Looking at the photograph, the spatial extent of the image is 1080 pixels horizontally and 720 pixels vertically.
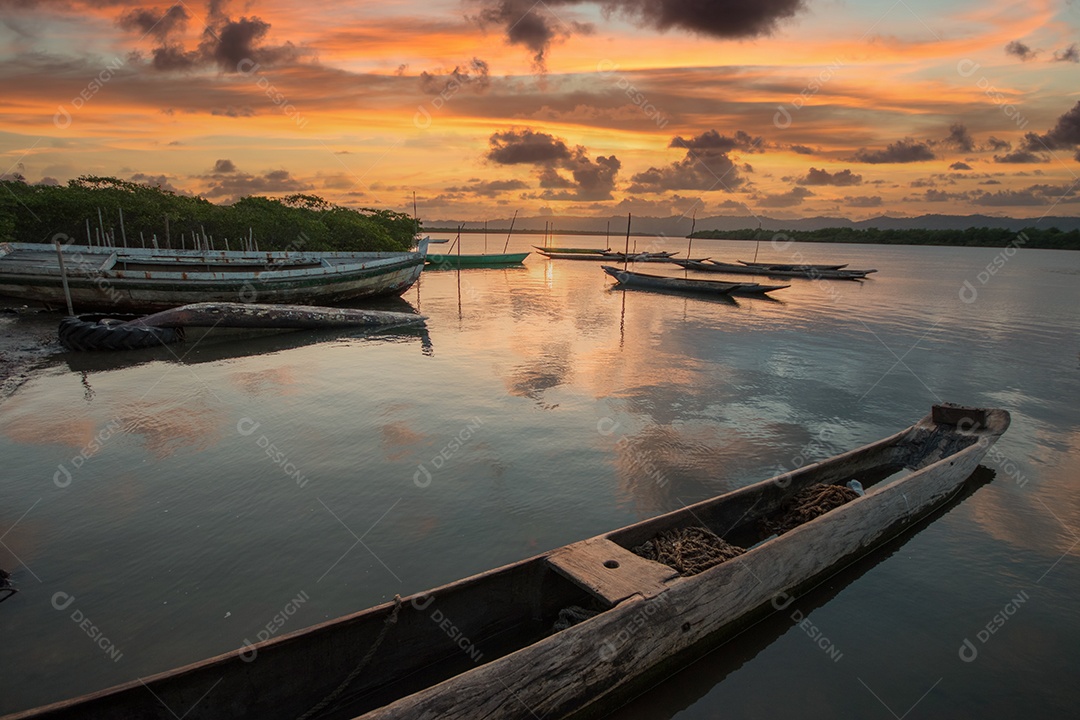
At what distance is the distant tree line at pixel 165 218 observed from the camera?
2738 cm

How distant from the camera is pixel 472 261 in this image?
47562 millimetres

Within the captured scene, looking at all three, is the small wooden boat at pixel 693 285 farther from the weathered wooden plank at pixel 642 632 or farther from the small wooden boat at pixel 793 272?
the weathered wooden plank at pixel 642 632

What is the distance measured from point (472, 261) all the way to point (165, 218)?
2316cm

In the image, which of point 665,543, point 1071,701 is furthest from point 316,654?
point 1071,701

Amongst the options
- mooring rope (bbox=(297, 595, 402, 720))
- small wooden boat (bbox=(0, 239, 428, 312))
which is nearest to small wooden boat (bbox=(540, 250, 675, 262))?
small wooden boat (bbox=(0, 239, 428, 312))

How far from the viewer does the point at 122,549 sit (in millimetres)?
5805

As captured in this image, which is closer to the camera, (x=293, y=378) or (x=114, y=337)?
(x=293, y=378)

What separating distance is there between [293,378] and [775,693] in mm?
11037

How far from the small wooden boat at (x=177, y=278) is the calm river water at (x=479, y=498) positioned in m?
3.53

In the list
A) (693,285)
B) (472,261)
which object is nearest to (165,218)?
(472,261)

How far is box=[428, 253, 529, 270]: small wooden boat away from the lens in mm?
45500

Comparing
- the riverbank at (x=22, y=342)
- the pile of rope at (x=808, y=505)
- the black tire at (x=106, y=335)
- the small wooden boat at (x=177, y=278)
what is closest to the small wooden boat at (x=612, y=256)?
the small wooden boat at (x=177, y=278)

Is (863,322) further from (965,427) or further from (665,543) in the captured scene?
(665,543)

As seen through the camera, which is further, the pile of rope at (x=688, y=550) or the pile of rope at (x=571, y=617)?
the pile of rope at (x=688, y=550)
